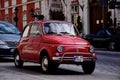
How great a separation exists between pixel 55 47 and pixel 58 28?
1342 mm

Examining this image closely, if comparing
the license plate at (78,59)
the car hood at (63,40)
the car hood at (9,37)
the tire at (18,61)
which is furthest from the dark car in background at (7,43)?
the license plate at (78,59)

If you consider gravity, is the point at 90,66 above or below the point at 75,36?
below

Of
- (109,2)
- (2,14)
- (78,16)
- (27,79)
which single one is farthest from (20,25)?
(27,79)

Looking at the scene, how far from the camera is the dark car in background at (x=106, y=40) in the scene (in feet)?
100

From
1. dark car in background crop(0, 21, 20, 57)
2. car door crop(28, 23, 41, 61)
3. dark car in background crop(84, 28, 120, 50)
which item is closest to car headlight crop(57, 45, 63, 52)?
car door crop(28, 23, 41, 61)

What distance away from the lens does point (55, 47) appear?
13.4 m

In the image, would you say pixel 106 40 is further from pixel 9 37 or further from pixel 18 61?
pixel 18 61

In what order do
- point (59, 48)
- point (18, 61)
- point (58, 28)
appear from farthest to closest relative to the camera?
point (18, 61) → point (58, 28) → point (59, 48)

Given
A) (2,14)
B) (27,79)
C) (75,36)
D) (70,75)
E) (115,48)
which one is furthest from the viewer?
(2,14)

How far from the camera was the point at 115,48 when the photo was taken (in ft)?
100

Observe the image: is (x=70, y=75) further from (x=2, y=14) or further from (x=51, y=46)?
(x=2, y=14)

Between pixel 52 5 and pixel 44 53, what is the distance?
36818 millimetres

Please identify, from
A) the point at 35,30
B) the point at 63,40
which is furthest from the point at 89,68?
the point at 35,30

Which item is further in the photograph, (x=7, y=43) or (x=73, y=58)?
(x=7, y=43)
